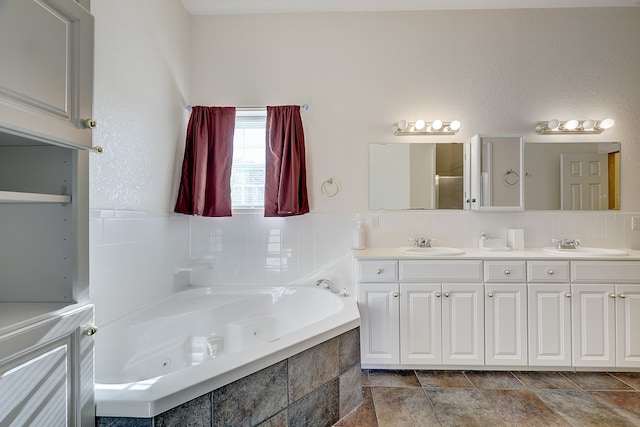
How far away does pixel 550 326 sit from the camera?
2.22 m

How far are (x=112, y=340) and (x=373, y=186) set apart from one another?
2.09 metres

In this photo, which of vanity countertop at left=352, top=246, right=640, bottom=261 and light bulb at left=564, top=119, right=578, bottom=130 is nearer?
vanity countertop at left=352, top=246, right=640, bottom=261

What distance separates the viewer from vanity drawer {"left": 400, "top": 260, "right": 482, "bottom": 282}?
2.25 metres

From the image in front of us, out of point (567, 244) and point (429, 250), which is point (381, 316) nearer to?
point (429, 250)

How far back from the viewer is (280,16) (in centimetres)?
276

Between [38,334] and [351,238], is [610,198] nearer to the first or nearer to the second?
[351,238]

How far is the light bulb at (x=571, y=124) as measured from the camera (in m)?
2.62

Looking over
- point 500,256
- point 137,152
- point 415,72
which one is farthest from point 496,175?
point 137,152

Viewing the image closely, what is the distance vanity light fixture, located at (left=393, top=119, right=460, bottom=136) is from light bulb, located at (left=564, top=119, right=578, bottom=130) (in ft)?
2.90

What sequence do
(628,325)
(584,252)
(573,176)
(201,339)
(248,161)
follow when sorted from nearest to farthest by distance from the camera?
(201,339) → (628,325) → (584,252) → (573,176) → (248,161)

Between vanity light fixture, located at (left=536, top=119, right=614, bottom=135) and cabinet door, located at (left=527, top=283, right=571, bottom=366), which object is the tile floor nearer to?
cabinet door, located at (left=527, top=283, right=571, bottom=366)

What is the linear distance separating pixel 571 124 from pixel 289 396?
2.95m

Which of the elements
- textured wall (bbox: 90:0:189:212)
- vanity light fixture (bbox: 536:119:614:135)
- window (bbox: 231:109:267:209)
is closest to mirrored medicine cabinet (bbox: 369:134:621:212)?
vanity light fixture (bbox: 536:119:614:135)

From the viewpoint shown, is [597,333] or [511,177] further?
[511,177]
